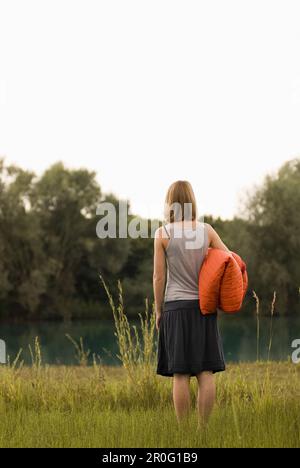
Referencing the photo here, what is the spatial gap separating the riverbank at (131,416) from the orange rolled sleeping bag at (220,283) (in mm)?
602

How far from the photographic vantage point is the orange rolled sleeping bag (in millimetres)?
3980

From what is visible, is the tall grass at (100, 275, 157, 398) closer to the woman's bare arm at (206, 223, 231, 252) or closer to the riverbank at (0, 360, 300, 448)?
the riverbank at (0, 360, 300, 448)

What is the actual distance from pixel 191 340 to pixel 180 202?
32.9 inches

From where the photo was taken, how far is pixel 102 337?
25.2 meters

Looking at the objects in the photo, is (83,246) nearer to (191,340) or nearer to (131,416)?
(131,416)

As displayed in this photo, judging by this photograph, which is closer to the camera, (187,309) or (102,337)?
(187,309)

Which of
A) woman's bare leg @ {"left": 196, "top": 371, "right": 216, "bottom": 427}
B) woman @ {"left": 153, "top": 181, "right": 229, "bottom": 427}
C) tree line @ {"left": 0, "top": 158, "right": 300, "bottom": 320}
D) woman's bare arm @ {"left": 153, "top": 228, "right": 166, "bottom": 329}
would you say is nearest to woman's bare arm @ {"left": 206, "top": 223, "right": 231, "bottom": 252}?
woman @ {"left": 153, "top": 181, "right": 229, "bottom": 427}

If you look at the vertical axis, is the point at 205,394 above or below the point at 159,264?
below

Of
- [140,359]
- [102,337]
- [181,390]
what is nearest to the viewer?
[181,390]

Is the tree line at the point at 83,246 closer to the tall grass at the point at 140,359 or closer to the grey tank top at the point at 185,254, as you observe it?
the tall grass at the point at 140,359

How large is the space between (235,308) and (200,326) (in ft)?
0.78

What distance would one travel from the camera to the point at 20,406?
5602 millimetres

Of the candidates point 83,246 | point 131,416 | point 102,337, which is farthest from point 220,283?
point 83,246

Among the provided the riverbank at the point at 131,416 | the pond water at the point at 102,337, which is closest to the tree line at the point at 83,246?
the pond water at the point at 102,337
